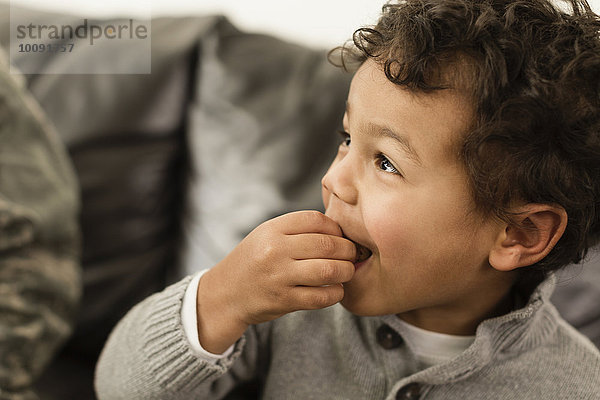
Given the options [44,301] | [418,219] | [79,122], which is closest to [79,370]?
[44,301]

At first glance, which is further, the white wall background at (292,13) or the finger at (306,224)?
the white wall background at (292,13)

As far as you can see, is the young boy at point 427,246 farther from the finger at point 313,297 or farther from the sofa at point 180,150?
the sofa at point 180,150

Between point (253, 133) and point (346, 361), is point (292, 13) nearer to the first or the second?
point (253, 133)

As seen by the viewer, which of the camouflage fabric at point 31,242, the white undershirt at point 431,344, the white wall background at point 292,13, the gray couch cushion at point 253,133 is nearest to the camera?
the white undershirt at point 431,344

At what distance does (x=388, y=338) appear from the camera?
890 mm

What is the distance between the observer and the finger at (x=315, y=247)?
29.9 inches

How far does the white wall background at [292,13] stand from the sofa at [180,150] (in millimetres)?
171

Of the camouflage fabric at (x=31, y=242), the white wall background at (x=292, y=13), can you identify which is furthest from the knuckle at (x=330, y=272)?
the white wall background at (x=292, y=13)

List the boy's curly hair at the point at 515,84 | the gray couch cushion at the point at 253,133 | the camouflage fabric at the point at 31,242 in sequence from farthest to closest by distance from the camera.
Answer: the gray couch cushion at the point at 253,133 → the camouflage fabric at the point at 31,242 → the boy's curly hair at the point at 515,84

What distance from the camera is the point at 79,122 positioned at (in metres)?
1.32

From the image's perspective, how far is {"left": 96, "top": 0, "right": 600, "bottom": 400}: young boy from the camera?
2.27 feet

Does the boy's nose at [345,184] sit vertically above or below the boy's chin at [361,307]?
above

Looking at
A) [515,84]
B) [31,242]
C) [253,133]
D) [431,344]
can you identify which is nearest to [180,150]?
[253,133]

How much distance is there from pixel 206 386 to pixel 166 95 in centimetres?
70
